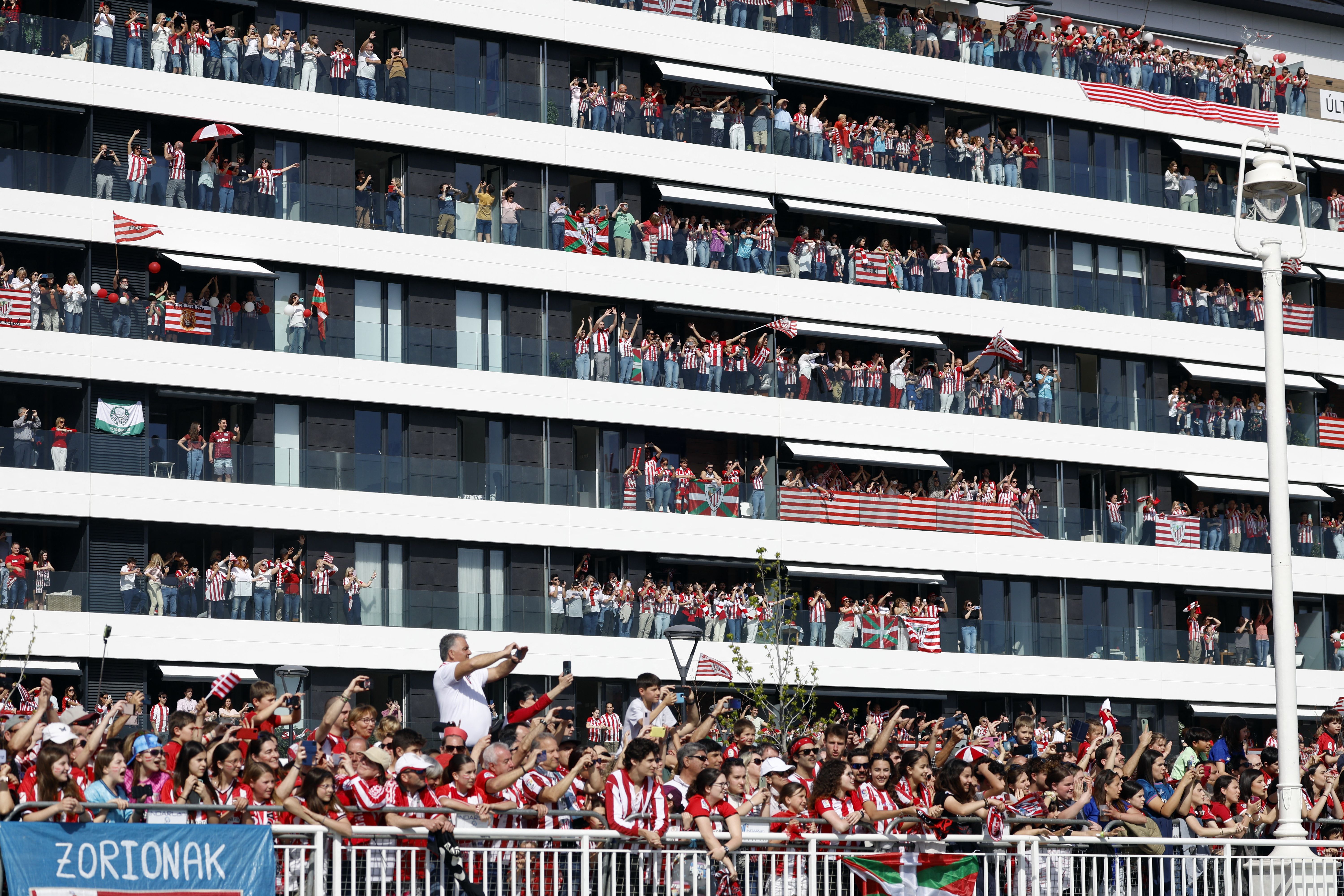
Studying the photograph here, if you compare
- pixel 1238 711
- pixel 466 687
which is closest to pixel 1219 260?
pixel 1238 711

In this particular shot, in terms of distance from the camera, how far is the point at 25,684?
3959cm

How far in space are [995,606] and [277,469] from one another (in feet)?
61.2

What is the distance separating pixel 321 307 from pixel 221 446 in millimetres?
3855

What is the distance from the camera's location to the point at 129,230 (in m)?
43.2

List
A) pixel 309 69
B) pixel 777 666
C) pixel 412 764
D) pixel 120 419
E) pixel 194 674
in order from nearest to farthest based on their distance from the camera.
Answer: pixel 412 764
pixel 194 674
pixel 120 419
pixel 309 69
pixel 777 666

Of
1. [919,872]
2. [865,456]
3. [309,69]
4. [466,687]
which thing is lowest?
[919,872]

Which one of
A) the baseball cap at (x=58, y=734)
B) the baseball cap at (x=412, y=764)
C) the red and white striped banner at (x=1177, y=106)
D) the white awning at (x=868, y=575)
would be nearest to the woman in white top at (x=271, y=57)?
the white awning at (x=868, y=575)

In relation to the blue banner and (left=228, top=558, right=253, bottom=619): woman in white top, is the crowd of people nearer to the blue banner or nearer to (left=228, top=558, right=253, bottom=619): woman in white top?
the blue banner

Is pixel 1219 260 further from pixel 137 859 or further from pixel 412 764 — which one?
pixel 137 859

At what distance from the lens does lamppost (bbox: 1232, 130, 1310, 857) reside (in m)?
18.9

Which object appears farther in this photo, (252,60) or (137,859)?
(252,60)

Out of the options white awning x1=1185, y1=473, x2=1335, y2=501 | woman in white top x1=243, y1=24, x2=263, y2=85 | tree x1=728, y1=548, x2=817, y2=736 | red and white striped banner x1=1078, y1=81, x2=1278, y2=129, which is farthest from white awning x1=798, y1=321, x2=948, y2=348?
woman in white top x1=243, y1=24, x2=263, y2=85

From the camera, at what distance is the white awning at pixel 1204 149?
57406 millimetres

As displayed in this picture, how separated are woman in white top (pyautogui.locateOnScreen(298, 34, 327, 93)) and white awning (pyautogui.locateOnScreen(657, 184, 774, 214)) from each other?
8453 mm
